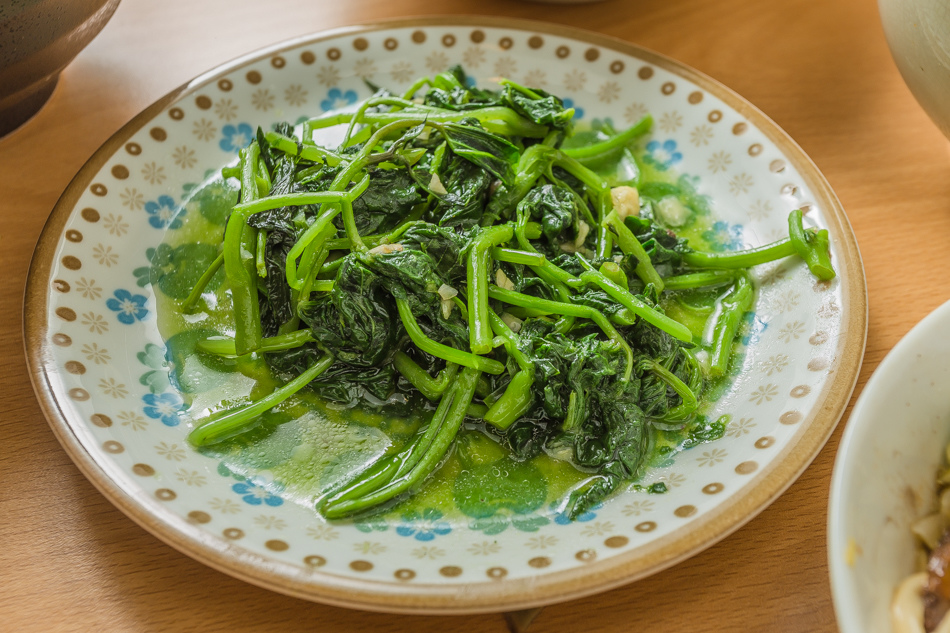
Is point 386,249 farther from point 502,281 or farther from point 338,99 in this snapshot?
point 338,99

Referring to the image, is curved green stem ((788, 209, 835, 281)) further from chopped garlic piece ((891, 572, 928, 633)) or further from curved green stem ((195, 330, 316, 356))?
curved green stem ((195, 330, 316, 356))

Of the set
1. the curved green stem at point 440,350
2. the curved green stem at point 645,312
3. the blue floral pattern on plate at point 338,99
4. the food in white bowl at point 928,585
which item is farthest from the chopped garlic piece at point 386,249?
the food in white bowl at point 928,585

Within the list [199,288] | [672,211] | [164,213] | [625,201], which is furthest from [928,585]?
[164,213]

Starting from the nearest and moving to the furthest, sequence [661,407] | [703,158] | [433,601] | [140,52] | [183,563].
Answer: [433,601] → [183,563] → [661,407] → [703,158] → [140,52]

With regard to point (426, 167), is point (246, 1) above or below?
above

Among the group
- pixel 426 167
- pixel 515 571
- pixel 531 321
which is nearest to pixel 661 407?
pixel 531 321

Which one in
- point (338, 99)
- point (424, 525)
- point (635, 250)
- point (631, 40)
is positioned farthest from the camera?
point (631, 40)

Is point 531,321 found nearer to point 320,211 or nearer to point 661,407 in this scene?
point 661,407
